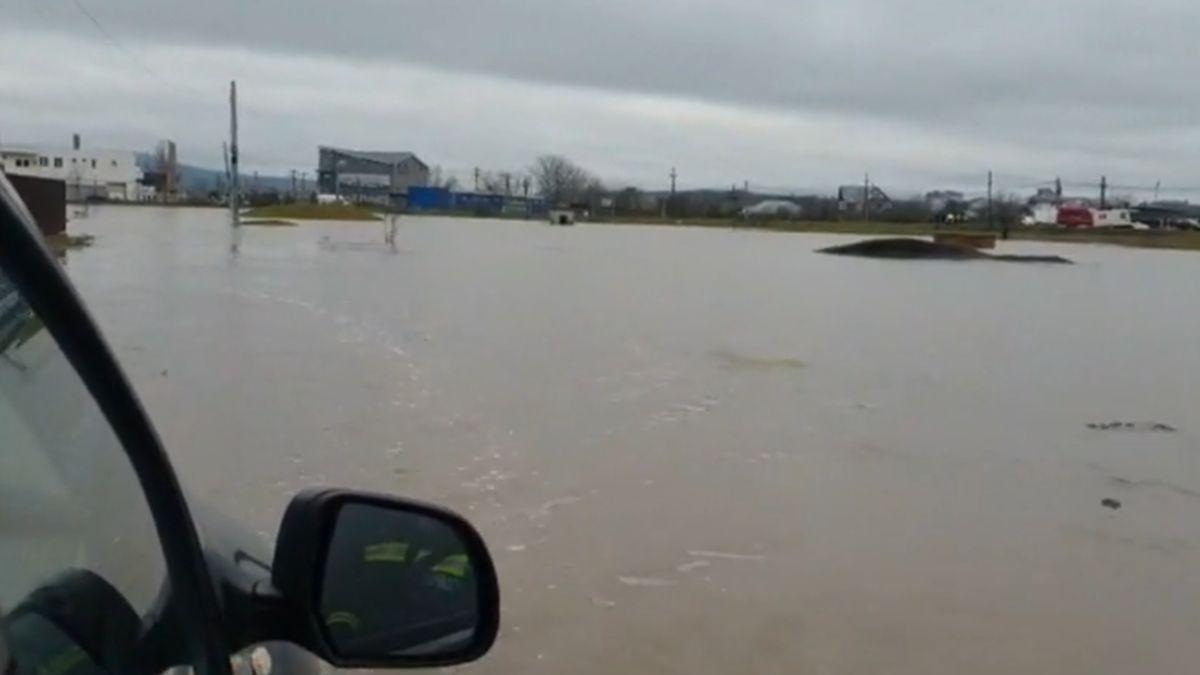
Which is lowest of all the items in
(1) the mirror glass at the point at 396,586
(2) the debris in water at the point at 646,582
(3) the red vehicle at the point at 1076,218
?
(2) the debris in water at the point at 646,582

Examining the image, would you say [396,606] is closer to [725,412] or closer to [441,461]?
[441,461]

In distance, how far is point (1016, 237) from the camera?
233 feet

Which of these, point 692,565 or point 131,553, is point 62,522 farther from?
point 692,565

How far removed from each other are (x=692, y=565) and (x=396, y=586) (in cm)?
459

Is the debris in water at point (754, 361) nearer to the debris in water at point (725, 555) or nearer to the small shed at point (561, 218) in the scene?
the debris in water at point (725, 555)

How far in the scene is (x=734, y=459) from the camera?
833 centimetres

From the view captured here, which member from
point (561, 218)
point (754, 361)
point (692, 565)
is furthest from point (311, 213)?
point (692, 565)

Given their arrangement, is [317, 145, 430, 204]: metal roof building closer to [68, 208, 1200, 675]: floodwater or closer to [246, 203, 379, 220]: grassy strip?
[246, 203, 379, 220]: grassy strip

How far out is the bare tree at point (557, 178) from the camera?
111 metres

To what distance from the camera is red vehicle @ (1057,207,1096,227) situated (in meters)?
81.0

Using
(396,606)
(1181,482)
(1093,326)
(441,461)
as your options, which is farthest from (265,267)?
(396,606)

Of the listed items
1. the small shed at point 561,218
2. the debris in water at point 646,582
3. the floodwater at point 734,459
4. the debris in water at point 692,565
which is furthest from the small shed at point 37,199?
the small shed at point 561,218

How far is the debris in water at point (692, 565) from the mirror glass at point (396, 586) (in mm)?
4423

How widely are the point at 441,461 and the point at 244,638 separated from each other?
6.46 metres
